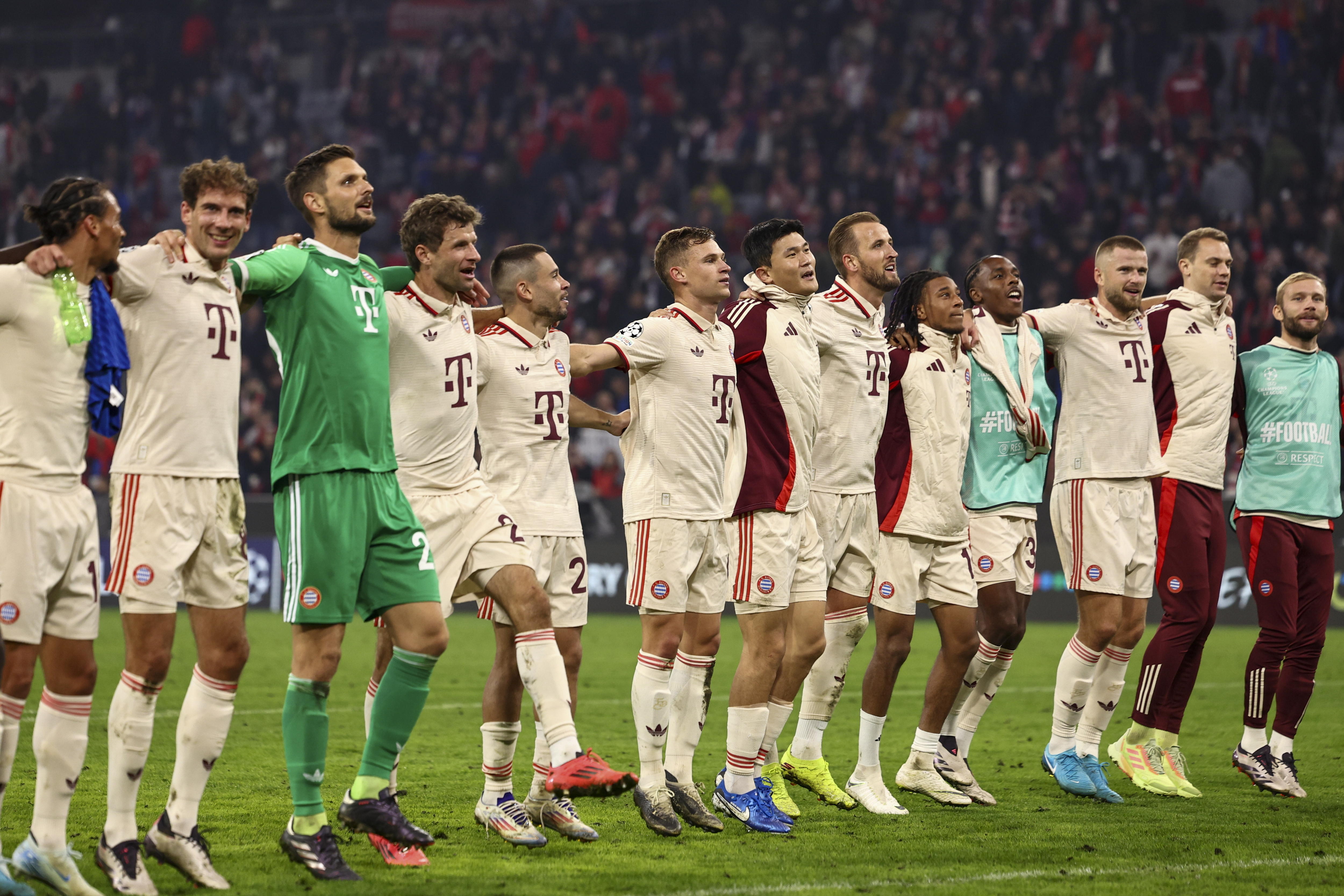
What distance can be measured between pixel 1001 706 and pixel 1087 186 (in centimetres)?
1166

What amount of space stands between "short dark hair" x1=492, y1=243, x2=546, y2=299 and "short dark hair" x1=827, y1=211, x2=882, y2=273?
5.43ft

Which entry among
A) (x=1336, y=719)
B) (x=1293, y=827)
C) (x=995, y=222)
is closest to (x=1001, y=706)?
(x=1336, y=719)

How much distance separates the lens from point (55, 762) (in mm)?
4996

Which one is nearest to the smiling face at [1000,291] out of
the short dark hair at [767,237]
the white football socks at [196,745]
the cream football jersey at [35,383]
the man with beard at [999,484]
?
the man with beard at [999,484]

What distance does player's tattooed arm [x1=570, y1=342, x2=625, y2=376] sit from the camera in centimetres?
661

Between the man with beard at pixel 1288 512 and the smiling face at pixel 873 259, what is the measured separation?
2287 millimetres

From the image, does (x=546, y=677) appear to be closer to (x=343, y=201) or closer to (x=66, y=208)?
(x=343, y=201)

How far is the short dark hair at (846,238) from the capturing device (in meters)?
7.51

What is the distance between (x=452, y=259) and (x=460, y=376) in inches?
19.3

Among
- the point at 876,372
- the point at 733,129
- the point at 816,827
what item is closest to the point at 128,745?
the point at 816,827

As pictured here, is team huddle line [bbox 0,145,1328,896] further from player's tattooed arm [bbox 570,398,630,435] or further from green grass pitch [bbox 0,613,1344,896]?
green grass pitch [bbox 0,613,1344,896]

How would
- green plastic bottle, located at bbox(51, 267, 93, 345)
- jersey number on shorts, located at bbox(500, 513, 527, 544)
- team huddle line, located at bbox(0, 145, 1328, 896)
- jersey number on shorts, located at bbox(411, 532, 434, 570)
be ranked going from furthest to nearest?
jersey number on shorts, located at bbox(500, 513, 527, 544)
jersey number on shorts, located at bbox(411, 532, 434, 570)
team huddle line, located at bbox(0, 145, 1328, 896)
green plastic bottle, located at bbox(51, 267, 93, 345)

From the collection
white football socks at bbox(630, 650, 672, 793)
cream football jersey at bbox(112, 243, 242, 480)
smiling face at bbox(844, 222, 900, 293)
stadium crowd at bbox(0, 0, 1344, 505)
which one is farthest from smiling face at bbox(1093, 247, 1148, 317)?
stadium crowd at bbox(0, 0, 1344, 505)

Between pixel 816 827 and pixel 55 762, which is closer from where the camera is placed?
pixel 55 762
